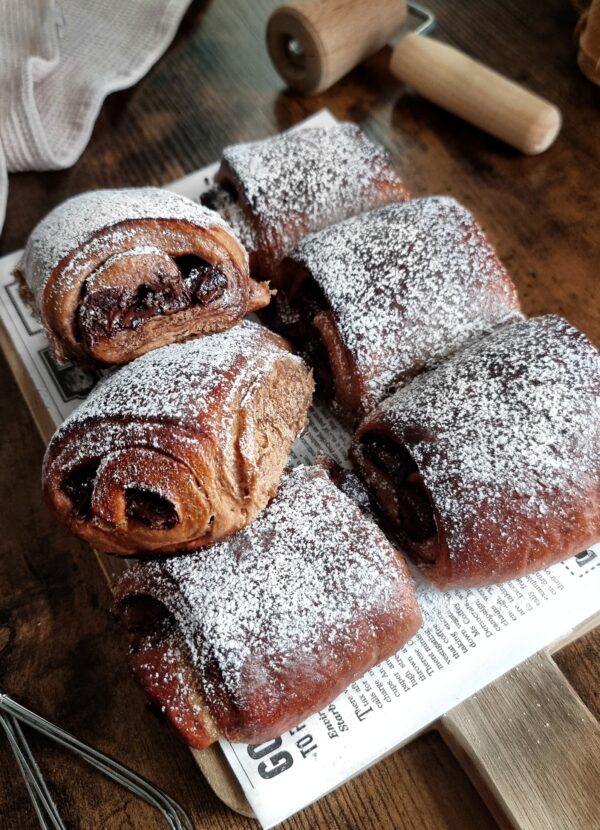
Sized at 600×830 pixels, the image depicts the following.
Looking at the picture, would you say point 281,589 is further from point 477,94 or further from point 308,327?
point 477,94

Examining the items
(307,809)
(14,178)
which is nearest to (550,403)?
(307,809)

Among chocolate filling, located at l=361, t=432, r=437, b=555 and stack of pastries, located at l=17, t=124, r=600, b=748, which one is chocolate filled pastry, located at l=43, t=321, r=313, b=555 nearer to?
stack of pastries, located at l=17, t=124, r=600, b=748

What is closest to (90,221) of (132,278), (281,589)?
(132,278)

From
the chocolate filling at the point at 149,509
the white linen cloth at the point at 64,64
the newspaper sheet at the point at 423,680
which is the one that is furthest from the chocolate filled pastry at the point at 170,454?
the white linen cloth at the point at 64,64

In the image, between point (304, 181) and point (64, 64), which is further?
point (64, 64)

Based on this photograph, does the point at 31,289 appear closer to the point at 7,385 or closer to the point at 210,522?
the point at 7,385

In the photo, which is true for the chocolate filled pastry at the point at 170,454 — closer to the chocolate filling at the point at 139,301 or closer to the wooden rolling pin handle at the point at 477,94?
the chocolate filling at the point at 139,301

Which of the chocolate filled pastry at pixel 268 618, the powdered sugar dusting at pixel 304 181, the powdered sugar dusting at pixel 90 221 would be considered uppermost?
the powdered sugar dusting at pixel 90 221
